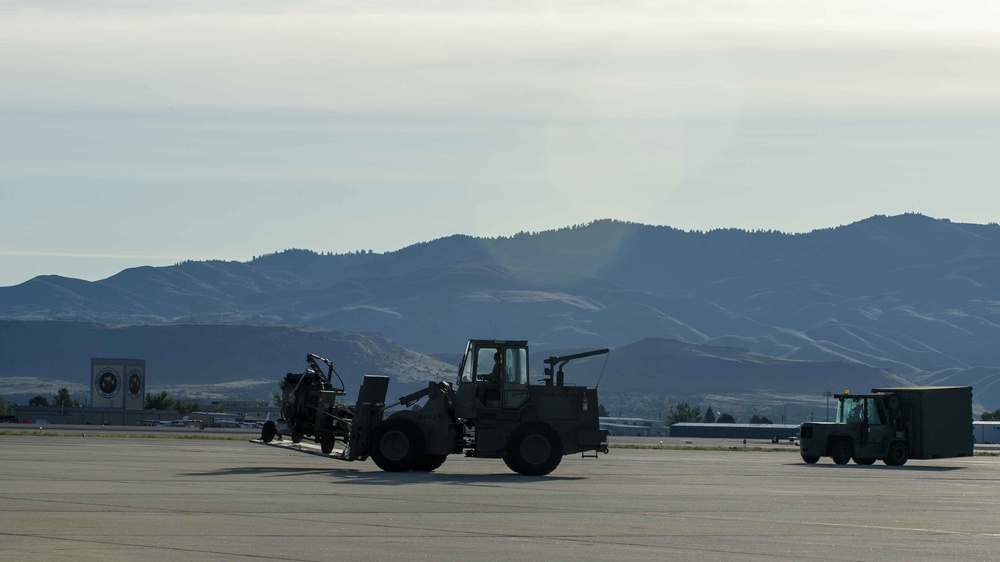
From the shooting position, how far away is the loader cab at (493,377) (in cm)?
3372

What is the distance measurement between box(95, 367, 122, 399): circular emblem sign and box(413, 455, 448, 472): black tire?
108 meters

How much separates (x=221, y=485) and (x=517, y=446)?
842cm

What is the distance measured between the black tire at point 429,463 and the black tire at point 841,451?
17832 mm

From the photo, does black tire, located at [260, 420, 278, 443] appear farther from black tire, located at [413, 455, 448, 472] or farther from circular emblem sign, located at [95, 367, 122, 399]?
circular emblem sign, located at [95, 367, 122, 399]

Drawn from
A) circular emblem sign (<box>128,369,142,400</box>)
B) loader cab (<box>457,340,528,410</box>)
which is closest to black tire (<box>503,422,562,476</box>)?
loader cab (<box>457,340,528,410</box>)

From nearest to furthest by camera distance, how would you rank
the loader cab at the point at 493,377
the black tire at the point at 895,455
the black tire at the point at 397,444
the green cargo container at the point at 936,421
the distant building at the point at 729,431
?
the black tire at the point at 397,444, the loader cab at the point at 493,377, the black tire at the point at 895,455, the green cargo container at the point at 936,421, the distant building at the point at 729,431

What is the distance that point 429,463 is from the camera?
34.2 metres

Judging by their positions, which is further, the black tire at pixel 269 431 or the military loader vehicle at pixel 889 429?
the military loader vehicle at pixel 889 429

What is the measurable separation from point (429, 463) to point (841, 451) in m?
18.5

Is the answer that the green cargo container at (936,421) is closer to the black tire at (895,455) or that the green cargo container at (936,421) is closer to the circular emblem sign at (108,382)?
the black tire at (895,455)

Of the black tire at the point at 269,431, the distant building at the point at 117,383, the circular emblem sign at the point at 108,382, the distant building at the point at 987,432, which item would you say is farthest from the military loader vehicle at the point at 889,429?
the distant building at the point at 987,432

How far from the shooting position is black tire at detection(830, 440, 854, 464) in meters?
47.2

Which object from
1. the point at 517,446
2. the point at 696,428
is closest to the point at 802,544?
the point at 517,446

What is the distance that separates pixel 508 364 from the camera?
3400cm
